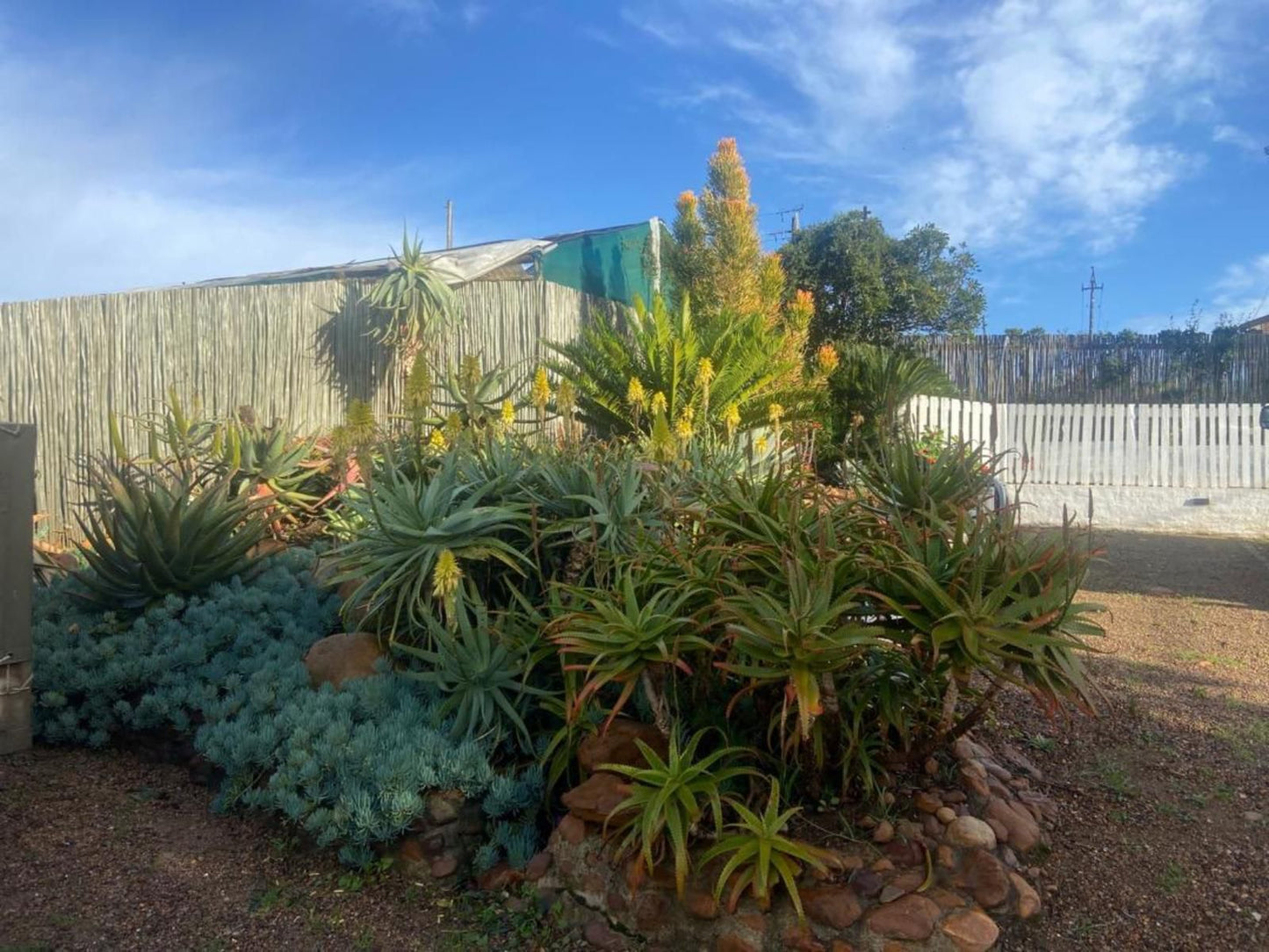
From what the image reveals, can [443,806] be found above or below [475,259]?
below

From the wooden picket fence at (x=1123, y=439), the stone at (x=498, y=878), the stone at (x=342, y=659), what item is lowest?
the stone at (x=498, y=878)

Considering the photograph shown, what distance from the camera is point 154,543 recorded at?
438 centimetres

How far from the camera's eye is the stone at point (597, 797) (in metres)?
2.78

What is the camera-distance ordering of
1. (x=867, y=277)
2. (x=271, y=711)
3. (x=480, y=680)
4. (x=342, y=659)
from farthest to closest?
(x=867, y=277) < (x=342, y=659) < (x=271, y=711) < (x=480, y=680)

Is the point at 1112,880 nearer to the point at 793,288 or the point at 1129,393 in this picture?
the point at 1129,393

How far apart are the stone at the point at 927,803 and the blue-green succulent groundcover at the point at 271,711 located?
1.19 m

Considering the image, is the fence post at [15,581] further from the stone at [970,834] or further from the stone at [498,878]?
the stone at [970,834]

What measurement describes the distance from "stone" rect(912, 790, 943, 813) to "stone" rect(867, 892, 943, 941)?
0.37 m

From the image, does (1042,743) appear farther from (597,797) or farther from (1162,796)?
(597,797)

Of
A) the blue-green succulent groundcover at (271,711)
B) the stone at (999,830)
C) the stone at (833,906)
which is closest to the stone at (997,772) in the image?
the stone at (999,830)

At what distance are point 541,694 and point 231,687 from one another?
1.34m

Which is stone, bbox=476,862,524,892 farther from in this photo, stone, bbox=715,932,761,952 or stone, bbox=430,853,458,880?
stone, bbox=715,932,761,952

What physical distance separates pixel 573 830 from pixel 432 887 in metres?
0.48

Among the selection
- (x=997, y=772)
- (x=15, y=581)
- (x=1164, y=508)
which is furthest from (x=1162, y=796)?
(x=1164, y=508)
